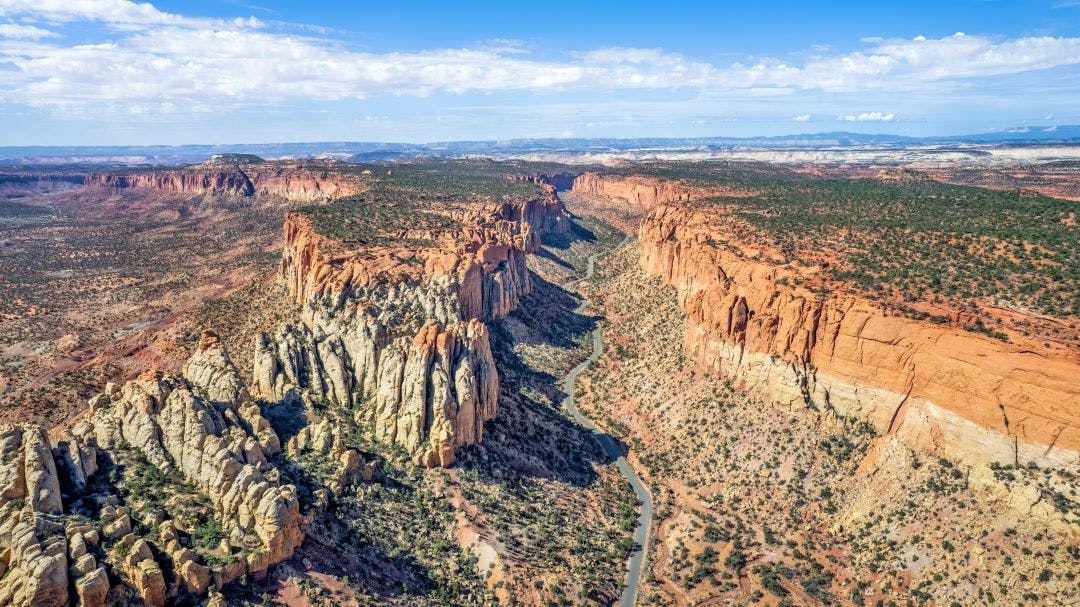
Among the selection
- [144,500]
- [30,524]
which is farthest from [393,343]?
[30,524]

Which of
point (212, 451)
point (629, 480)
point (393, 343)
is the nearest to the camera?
point (212, 451)

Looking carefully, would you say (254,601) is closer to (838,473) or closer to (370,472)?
(370,472)

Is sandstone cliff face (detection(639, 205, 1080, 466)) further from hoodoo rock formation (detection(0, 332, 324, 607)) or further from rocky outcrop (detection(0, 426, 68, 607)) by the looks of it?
rocky outcrop (detection(0, 426, 68, 607))

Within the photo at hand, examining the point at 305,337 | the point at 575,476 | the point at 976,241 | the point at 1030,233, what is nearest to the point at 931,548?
the point at 575,476

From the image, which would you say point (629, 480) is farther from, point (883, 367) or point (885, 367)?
point (885, 367)

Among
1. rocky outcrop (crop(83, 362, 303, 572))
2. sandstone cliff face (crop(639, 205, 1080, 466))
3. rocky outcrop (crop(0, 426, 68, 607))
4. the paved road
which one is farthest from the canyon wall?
sandstone cliff face (crop(639, 205, 1080, 466))

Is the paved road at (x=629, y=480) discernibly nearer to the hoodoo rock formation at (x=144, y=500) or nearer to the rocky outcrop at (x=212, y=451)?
the hoodoo rock formation at (x=144, y=500)
